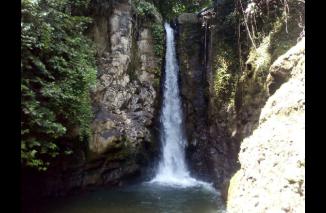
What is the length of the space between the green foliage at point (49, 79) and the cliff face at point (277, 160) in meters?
4.29

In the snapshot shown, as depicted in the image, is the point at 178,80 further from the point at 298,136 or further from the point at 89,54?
the point at 298,136

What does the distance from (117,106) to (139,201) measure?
13.5 feet

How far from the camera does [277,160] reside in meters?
5.28

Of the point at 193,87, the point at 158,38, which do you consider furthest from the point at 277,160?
the point at 158,38

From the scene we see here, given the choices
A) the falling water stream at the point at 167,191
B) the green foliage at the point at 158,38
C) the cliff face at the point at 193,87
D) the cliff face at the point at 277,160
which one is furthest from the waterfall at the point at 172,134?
the cliff face at the point at 277,160

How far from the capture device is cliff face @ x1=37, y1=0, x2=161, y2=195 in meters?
11.2

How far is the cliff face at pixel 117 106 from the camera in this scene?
36.8ft

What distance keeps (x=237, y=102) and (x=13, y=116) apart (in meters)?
9.80

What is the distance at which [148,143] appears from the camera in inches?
509

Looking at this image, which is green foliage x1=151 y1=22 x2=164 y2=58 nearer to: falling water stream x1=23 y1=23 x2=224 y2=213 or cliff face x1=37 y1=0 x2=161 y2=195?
cliff face x1=37 y1=0 x2=161 y2=195

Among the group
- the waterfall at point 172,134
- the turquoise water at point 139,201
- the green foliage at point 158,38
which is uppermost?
the green foliage at point 158,38

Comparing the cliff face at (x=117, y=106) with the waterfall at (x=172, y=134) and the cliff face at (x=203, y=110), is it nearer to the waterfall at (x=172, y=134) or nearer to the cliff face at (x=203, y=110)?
the waterfall at (x=172, y=134)

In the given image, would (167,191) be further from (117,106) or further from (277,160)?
(277,160)
